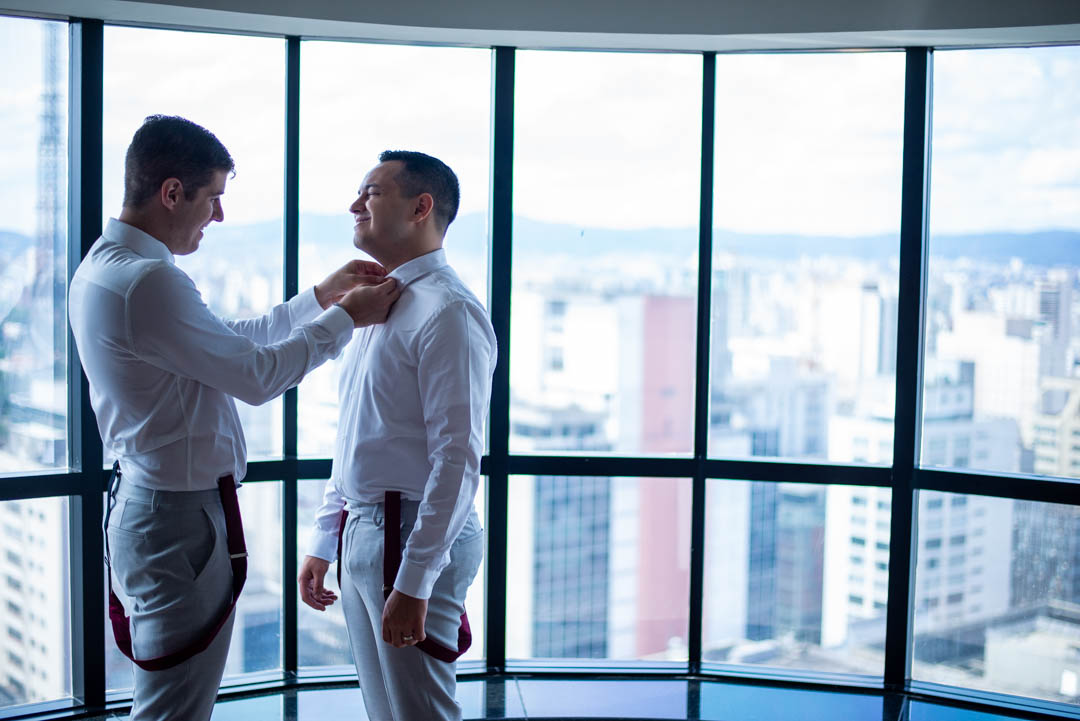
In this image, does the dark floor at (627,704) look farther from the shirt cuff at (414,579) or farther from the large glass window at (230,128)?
the shirt cuff at (414,579)

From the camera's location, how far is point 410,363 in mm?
1918

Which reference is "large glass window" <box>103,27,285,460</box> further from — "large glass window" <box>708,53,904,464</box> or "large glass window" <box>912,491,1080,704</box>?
"large glass window" <box>912,491,1080,704</box>

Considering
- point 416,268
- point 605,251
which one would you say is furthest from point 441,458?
point 605,251

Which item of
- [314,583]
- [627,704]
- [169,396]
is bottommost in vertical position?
[627,704]

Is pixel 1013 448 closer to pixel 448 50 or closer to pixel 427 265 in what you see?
pixel 427 265

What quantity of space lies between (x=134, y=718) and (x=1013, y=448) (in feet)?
8.86

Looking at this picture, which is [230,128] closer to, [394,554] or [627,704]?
[394,554]

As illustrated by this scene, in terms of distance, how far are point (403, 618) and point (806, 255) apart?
78.7 inches

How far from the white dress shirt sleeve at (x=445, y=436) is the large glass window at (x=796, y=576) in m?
1.58

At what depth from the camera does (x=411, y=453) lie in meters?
1.93

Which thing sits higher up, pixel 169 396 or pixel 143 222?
pixel 143 222

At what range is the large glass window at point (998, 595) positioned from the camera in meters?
2.96

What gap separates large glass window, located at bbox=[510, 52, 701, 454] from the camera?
3.13m

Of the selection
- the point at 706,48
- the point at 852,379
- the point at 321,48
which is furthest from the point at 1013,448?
the point at 321,48
